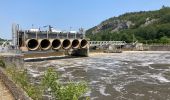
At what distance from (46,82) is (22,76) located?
23.6ft

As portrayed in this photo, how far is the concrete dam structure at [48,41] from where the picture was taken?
67.8 metres

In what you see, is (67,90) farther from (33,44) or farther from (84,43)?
(84,43)

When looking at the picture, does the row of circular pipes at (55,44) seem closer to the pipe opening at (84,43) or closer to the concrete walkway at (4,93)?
the pipe opening at (84,43)

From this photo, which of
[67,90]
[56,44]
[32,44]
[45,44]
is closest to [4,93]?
[67,90]

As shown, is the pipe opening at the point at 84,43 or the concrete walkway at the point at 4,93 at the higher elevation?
the pipe opening at the point at 84,43

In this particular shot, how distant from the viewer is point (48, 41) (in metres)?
73.6

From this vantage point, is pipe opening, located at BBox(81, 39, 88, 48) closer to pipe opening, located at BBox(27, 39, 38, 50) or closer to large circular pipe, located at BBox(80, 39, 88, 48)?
large circular pipe, located at BBox(80, 39, 88, 48)

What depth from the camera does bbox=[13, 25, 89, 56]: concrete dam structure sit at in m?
67.8

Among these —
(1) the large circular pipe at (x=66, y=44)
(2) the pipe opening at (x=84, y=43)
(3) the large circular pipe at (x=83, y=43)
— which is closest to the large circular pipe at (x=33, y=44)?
(1) the large circular pipe at (x=66, y=44)

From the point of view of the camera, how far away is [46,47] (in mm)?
74188

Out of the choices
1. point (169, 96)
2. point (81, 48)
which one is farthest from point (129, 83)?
point (81, 48)

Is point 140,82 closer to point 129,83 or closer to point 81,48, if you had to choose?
point 129,83

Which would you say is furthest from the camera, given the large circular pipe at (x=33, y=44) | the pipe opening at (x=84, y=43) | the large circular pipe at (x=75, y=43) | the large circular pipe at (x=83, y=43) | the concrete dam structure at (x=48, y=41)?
the pipe opening at (x=84, y=43)

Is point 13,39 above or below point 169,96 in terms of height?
above
